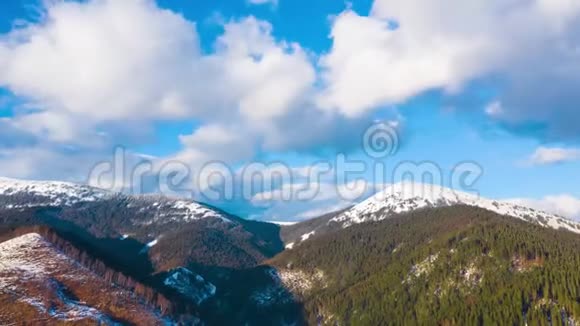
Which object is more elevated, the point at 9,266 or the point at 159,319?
the point at 9,266

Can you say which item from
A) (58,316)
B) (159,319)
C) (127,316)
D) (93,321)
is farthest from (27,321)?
(159,319)

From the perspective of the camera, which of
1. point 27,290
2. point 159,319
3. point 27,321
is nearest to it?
point 27,321

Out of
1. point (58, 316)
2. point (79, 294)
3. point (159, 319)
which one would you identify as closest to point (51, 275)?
point (79, 294)

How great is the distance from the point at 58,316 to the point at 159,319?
3816cm

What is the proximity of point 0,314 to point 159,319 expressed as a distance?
5473 centimetres

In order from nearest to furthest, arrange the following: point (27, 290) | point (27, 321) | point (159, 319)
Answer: point (27, 321) → point (27, 290) → point (159, 319)

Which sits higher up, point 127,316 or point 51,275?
point 51,275

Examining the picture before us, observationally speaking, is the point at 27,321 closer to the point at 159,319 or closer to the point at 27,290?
the point at 27,290

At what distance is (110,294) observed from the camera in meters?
200

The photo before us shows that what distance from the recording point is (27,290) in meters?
183

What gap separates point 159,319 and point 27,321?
47770 mm

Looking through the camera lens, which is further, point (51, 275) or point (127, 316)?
point (51, 275)

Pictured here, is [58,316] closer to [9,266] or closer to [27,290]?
[27,290]

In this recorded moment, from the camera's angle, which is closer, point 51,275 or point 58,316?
point 58,316
